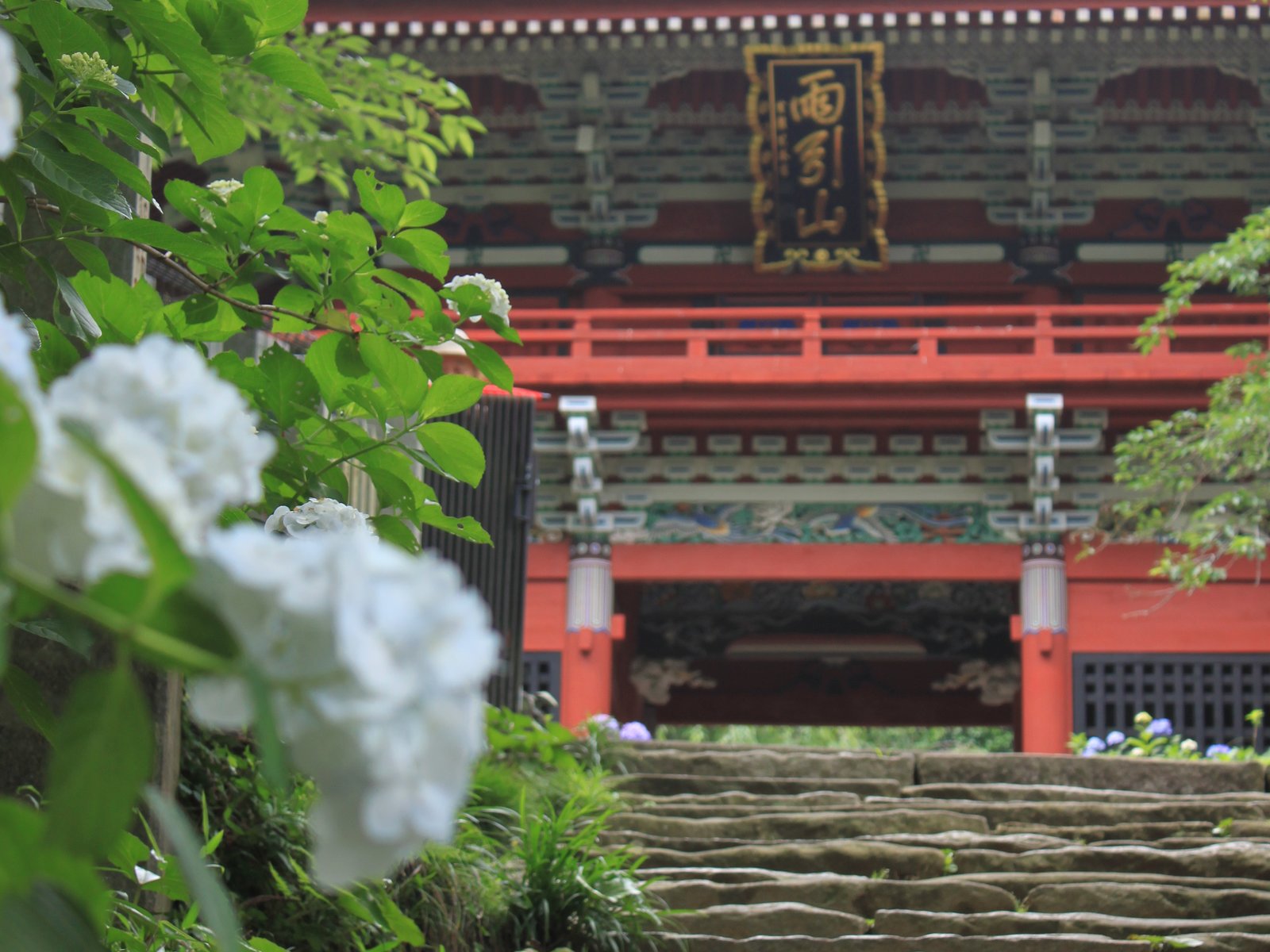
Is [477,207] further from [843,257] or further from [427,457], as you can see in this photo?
[427,457]

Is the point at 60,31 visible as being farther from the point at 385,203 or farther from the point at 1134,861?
the point at 1134,861

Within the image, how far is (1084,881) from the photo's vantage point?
5.04 metres

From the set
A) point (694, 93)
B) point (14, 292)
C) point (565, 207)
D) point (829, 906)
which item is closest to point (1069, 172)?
point (694, 93)

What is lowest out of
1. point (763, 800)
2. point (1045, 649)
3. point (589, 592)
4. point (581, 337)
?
point (763, 800)

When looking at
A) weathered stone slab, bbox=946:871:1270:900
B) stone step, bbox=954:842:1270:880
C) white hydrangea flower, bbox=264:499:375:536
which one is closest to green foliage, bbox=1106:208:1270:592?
stone step, bbox=954:842:1270:880

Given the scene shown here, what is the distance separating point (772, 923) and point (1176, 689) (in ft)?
20.0

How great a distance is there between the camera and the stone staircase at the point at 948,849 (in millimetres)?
4652

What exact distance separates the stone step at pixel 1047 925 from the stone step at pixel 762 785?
5.48ft

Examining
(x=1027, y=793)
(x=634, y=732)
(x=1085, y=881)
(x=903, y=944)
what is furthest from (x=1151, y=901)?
(x=634, y=732)

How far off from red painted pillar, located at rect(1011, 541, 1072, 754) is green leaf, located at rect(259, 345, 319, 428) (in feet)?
28.3

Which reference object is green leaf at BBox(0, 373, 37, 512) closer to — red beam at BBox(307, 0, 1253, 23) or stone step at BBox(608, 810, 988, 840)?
stone step at BBox(608, 810, 988, 840)

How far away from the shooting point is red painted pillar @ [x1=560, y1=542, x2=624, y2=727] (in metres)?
10.4

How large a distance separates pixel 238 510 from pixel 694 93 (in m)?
9.50

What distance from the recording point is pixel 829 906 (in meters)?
4.90
